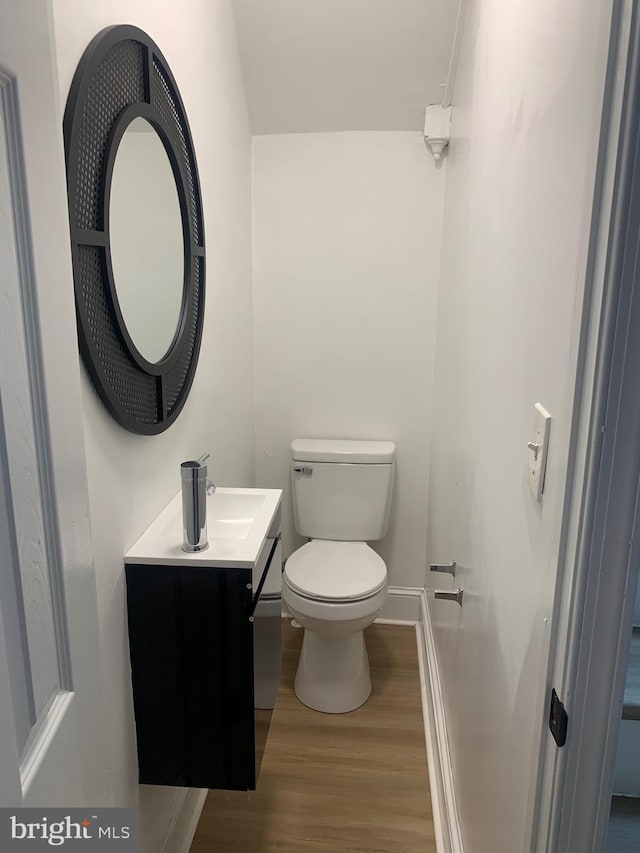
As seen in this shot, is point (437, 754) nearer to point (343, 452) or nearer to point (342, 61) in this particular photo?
point (343, 452)

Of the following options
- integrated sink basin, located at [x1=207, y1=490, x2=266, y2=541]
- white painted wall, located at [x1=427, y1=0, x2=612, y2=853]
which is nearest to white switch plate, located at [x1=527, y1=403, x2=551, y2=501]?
white painted wall, located at [x1=427, y1=0, x2=612, y2=853]

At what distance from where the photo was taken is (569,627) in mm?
730

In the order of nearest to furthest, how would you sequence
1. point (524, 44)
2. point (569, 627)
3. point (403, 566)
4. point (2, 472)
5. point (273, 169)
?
point (2, 472) → point (569, 627) → point (524, 44) → point (273, 169) → point (403, 566)

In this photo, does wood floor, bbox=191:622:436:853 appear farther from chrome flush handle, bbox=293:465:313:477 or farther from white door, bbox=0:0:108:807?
white door, bbox=0:0:108:807

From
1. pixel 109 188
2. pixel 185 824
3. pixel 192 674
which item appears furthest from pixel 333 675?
pixel 109 188

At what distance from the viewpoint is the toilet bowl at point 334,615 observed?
198cm

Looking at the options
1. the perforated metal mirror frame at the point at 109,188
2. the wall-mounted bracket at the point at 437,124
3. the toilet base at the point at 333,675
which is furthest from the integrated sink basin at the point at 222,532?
the wall-mounted bracket at the point at 437,124

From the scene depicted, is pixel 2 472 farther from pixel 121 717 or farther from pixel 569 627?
pixel 121 717

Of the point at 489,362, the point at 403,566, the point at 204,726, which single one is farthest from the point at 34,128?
the point at 403,566

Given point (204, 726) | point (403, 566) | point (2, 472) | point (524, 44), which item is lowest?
point (403, 566)

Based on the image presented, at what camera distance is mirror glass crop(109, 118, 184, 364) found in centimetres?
120

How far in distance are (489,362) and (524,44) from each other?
1.93ft

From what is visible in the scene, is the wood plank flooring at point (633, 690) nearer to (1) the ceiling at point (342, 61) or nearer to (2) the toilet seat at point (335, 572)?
(2) the toilet seat at point (335, 572)

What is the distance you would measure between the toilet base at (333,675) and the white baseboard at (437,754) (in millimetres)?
260
